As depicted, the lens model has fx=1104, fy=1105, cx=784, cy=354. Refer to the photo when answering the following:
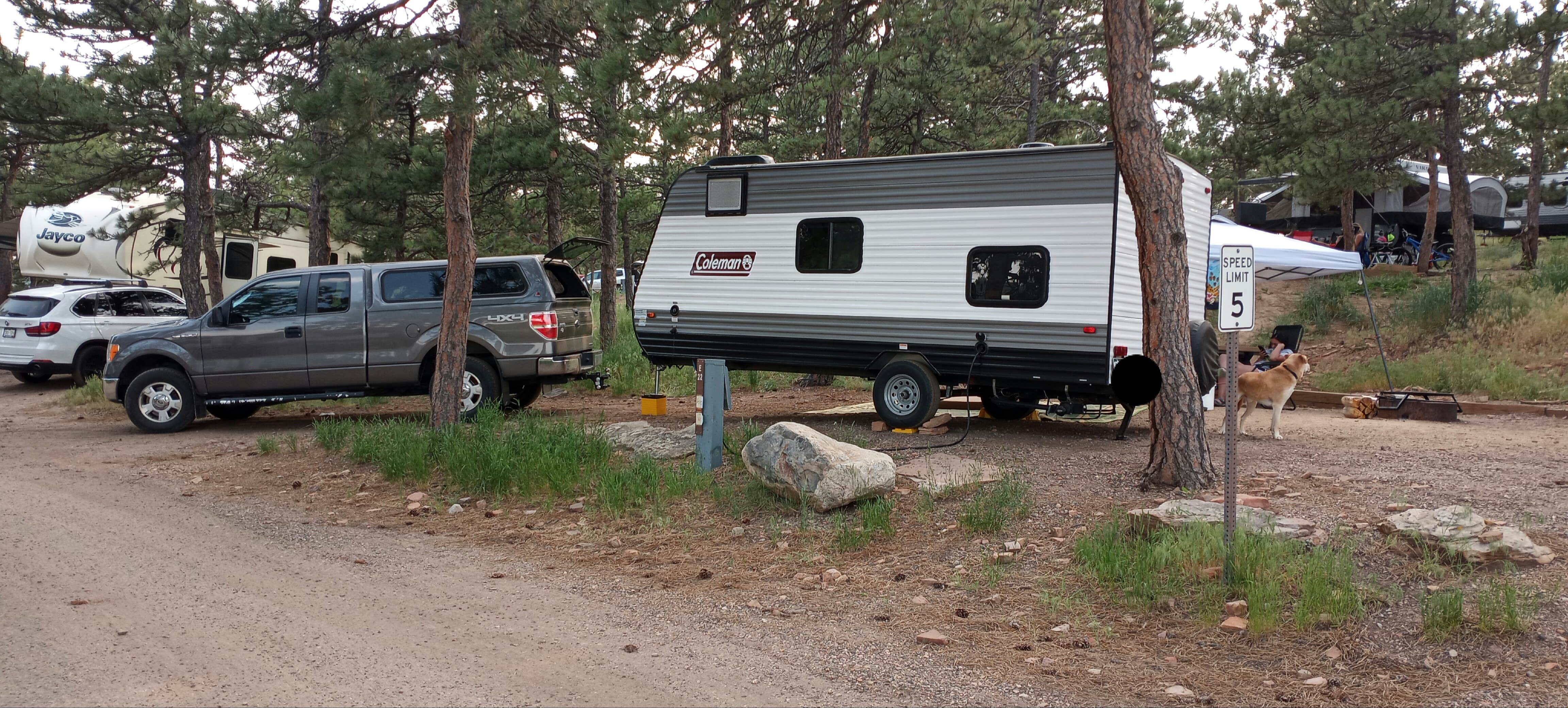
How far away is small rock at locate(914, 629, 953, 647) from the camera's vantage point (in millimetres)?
5082

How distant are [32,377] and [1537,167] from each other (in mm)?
27551

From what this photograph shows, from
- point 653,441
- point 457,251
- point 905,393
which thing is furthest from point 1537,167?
point 457,251

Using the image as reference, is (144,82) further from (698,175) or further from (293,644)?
(293,644)

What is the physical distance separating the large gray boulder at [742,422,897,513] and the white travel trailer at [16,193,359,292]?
1890 centimetres

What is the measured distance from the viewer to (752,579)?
6234 mm

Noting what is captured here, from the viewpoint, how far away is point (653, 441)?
9766 millimetres

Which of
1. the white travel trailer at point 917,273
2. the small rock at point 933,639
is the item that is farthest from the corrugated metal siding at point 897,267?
the small rock at point 933,639

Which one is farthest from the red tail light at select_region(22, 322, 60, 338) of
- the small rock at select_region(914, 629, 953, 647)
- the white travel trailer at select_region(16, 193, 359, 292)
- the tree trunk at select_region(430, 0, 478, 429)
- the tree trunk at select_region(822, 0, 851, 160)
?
the small rock at select_region(914, 629, 953, 647)

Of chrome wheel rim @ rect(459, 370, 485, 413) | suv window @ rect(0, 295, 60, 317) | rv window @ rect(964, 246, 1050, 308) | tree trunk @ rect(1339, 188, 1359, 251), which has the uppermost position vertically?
tree trunk @ rect(1339, 188, 1359, 251)

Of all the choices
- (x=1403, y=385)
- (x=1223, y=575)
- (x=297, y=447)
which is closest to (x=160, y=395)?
(x=297, y=447)

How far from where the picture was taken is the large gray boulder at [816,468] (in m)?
7.30

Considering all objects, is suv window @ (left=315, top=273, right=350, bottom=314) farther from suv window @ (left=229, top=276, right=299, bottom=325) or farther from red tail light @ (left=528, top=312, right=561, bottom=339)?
red tail light @ (left=528, top=312, right=561, bottom=339)

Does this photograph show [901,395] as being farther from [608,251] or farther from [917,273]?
[608,251]

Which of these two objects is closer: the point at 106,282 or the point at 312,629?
the point at 312,629
